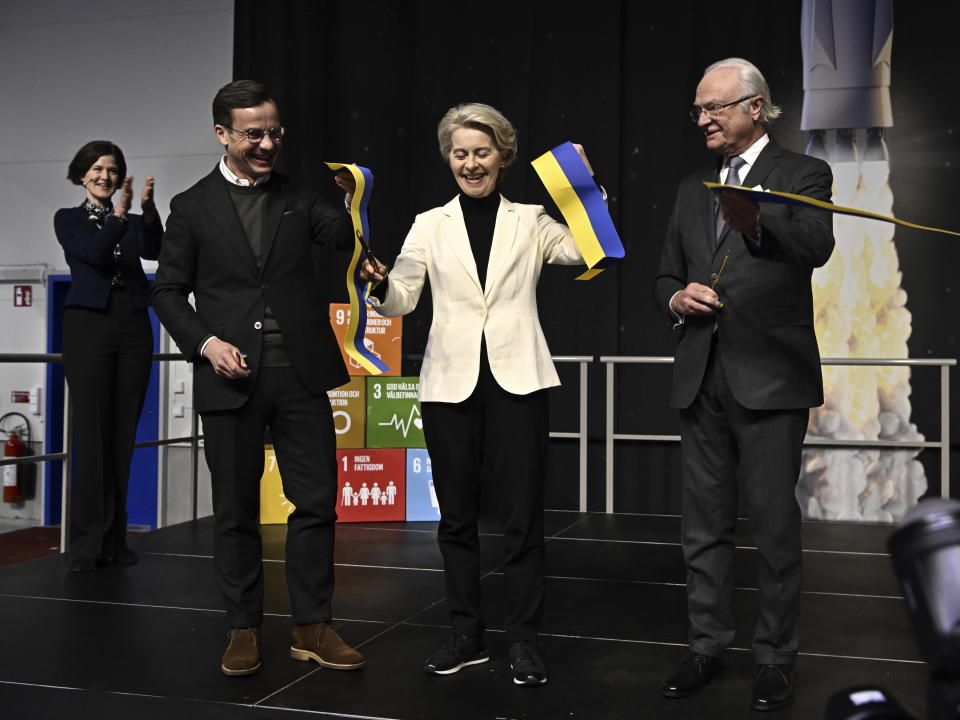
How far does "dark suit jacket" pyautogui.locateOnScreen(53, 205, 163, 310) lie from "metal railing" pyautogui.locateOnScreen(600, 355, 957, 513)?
256cm

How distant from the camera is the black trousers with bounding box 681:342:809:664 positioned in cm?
230

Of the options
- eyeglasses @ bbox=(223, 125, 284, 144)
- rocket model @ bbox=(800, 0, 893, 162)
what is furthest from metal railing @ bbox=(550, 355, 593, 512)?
eyeglasses @ bbox=(223, 125, 284, 144)

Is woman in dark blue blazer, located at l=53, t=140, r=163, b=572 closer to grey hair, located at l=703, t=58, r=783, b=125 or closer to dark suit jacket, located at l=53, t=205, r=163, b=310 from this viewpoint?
dark suit jacket, located at l=53, t=205, r=163, b=310

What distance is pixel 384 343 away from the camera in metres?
5.43

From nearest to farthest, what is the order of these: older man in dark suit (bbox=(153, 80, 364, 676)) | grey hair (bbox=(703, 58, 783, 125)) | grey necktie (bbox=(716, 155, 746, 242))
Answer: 1. grey hair (bbox=(703, 58, 783, 125))
2. grey necktie (bbox=(716, 155, 746, 242))
3. older man in dark suit (bbox=(153, 80, 364, 676))

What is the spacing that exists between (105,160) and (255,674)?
225 cm

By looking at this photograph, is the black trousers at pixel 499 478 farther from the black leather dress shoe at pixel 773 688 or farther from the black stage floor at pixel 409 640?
the black leather dress shoe at pixel 773 688

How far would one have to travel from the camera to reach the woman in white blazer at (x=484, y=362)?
2455 millimetres

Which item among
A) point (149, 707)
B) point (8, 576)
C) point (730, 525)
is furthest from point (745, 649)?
point (8, 576)

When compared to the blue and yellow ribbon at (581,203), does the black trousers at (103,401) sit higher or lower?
lower

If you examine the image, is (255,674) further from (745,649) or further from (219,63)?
(219,63)

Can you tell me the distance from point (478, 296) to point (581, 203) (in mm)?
335

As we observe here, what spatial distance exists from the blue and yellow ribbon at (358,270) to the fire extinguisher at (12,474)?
18.3 feet

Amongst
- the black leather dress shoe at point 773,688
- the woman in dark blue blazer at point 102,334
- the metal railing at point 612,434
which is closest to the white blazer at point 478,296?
the black leather dress shoe at point 773,688
